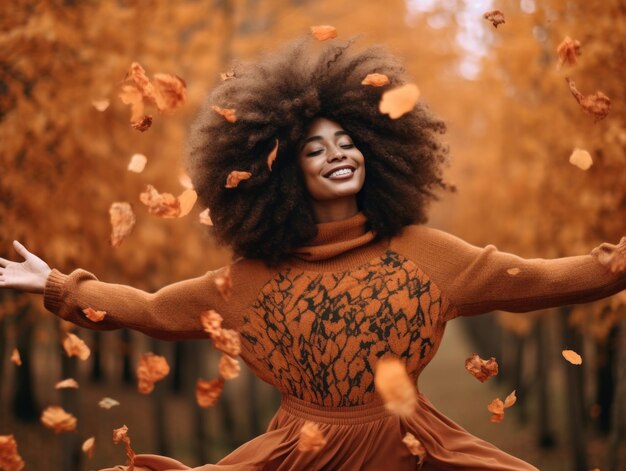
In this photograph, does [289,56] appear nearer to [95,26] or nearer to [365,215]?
[365,215]

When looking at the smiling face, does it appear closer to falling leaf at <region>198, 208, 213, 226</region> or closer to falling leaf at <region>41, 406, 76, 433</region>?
falling leaf at <region>198, 208, 213, 226</region>

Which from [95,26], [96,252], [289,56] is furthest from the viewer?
[96,252]

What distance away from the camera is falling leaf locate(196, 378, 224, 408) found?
10.6 feet

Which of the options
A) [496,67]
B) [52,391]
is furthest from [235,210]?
[52,391]

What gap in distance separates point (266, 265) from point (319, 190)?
1.16 ft

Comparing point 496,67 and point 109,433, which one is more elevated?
point 496,67

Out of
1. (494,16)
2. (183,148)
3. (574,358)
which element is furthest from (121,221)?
(574,358)

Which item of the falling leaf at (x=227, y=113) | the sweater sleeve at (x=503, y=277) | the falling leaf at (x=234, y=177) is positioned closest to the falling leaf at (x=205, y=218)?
the falling leaf at (x=234, y=177)

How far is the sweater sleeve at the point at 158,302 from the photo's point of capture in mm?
3205

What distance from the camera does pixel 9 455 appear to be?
3389 mm

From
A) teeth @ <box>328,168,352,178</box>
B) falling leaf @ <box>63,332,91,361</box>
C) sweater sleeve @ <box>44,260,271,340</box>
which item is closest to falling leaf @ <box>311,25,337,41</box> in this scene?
teeth @ <box>328,168,352,178</box>

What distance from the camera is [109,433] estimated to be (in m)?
9.45

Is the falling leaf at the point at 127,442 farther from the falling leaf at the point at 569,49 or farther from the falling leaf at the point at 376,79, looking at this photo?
Result: the falling leaf at the point at 569,49

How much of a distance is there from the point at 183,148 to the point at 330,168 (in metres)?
0.82
